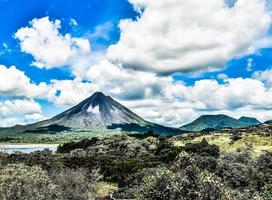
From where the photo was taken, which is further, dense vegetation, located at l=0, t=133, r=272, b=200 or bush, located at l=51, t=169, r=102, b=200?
bush, located at l=51, t=169, r=102, b=200

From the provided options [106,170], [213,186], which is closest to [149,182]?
[213,186]

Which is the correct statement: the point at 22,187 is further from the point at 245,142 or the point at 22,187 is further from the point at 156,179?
the point at 245,142

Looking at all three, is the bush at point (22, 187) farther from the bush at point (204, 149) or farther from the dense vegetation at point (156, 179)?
the bush at point (204, 149)

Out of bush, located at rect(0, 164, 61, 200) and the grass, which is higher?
the grass

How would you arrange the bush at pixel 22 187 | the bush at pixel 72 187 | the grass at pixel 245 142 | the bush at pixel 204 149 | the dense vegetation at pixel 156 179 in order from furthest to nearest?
the grass at pixel 245 142, the bush at pixel 204 149, the bush at pixel 72 187, the bush at pixel 22 187, the dense vegetation at pixel 156 179

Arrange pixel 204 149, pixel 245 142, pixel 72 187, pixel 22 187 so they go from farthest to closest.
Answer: pixel 245 142, pixel 204 149, pixel 72 187, pixel 22 187

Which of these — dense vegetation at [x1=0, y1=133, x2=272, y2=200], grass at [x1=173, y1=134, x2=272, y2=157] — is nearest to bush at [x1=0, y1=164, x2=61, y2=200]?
dense vegetation at [x1=0, y1=133, x2=272, y2=200]

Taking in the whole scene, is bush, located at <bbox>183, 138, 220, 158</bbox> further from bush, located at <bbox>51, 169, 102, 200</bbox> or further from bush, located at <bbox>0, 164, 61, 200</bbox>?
bush, located at <bbox>0, 164, 61, 200</bbox>

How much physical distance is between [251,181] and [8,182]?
54487mm

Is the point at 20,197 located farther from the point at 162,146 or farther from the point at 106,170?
the point at 162,146

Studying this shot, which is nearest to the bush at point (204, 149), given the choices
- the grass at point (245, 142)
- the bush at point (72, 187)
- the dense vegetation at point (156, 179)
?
the dense vegetation at point (156, 179)

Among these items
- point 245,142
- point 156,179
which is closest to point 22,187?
point 156,179

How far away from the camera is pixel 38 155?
6555 inches

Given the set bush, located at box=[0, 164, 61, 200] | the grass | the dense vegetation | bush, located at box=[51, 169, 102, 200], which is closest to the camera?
the dense vegetation
